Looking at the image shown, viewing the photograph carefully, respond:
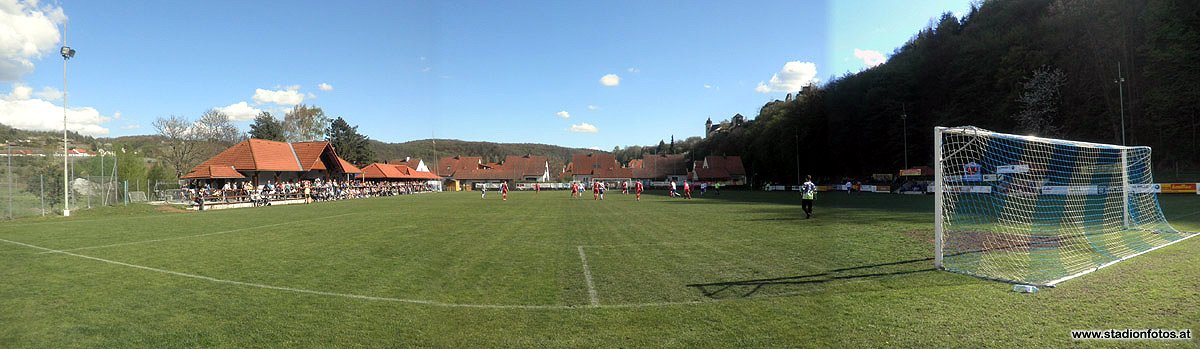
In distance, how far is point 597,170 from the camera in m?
91.4

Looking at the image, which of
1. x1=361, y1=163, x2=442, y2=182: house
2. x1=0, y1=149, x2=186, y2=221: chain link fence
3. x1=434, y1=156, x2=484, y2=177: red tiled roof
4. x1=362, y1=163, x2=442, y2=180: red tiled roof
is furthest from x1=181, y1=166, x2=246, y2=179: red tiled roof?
x1=434, y1=156, x2=484, y2=177: red tiled roof

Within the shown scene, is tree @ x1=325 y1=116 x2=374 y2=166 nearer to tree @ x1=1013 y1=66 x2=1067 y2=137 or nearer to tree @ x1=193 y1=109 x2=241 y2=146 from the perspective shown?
tree @ x1=193 y1=109 x2=241 y2=146

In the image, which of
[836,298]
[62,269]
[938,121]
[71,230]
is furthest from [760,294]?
[938,121]

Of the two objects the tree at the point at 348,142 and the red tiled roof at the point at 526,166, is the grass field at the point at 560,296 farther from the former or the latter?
the red tiled roof at the point at 526,166

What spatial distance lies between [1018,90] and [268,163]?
197 feet

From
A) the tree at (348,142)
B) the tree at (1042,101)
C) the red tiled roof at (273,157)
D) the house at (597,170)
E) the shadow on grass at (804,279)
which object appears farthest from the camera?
the house at (597,170)

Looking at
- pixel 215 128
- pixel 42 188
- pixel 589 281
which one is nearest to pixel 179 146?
pixel 215 128

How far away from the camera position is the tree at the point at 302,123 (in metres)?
61.2

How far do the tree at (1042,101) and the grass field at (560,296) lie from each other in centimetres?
4159

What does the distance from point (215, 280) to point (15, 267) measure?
4584 mm

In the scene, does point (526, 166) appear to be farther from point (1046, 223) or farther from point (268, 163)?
point (1046, 223)

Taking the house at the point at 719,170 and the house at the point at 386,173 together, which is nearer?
the house at the point at 386,173

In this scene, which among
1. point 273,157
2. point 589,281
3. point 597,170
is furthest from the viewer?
point 597,170

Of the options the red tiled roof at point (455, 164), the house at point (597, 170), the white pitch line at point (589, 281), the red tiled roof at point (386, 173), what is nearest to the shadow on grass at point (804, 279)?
the white pitch line at point (589, 281)
